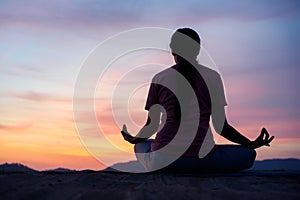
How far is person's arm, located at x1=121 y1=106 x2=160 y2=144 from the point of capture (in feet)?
18.7

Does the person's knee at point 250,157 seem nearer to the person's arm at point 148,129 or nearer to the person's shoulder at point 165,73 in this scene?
the person's arm at point 148,129

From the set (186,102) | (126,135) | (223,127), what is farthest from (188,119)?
(126,135)

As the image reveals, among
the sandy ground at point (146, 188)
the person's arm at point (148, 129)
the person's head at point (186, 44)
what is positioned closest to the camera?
the sandy ground at point (146, 188)

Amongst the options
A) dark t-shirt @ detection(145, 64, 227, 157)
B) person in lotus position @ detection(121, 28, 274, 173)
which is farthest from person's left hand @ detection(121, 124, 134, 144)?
dark t-shirt @ detection(145, 64, 227, 157)

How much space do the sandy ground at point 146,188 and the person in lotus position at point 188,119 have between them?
1.77 ft

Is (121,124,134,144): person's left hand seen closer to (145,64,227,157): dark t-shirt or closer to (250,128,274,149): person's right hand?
(145,64,227,157): dark t-shirt

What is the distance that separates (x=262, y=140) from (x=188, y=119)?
80 centimetres

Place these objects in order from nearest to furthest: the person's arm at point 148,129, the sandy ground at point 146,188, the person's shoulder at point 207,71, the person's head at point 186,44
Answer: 1. the sandy ground at point 146,188
2. the person's head at point 186,44
3. the person's shoulder at point 207,71
4. the person's arm at point 148,129

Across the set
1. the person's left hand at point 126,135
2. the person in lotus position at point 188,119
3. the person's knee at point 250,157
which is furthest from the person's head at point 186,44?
the person's knee at point 250,157

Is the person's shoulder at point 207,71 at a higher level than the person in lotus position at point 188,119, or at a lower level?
higher

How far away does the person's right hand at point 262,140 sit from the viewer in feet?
18.3

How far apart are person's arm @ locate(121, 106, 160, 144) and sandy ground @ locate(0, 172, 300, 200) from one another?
741 mm

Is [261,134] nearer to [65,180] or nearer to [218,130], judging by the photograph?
[218,130]

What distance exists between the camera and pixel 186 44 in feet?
18.0
